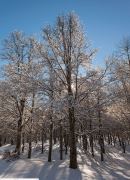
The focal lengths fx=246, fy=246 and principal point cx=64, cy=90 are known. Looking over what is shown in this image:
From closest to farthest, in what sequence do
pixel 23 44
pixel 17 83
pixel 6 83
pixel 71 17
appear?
pixel 17 83, pixel 71 17, pixel 6 83, pixel 23 44

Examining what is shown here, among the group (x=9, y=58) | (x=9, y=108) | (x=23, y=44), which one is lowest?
(x=9, y=108)

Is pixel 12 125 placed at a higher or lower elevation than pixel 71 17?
lower

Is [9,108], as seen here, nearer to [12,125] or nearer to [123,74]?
[12,125]

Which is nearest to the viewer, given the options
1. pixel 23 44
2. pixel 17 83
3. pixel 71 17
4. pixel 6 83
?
pixel 17 83

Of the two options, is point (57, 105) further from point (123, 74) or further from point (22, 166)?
point (123, 74)

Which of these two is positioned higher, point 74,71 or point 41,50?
point 41,50

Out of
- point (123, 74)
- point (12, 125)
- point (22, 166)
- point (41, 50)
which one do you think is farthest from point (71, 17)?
point (12, 125)

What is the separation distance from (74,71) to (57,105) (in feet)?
8.89

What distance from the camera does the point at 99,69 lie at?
15.2 m

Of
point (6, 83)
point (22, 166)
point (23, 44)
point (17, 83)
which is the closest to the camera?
point (22, 166)

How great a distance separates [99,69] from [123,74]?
5.61 m

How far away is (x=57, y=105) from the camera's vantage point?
44.2ft

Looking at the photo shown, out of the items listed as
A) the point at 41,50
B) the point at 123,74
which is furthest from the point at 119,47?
the point at 41,50

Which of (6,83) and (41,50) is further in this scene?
(6,83)
